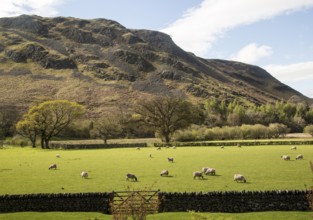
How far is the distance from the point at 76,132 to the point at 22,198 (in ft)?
412

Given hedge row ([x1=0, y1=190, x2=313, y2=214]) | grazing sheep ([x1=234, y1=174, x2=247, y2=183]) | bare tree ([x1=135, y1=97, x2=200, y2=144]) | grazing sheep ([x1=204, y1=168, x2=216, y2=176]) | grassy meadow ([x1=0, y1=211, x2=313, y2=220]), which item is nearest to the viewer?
grassy meadow ([x1=0, y1=211, x2=313, y2=220])

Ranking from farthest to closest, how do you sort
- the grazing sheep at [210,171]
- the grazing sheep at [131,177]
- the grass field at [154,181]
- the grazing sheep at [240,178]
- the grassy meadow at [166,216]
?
the grazing sheep at [210,171] → the grazing sheep at [131,177] → the grazing sheep at [240,178] → the grass field at [154,181] → the grassy meadow at [166,216]

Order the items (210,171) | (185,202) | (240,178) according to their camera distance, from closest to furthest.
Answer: (185,202) < (240,178) < (210,171)

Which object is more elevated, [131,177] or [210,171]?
[210,171]

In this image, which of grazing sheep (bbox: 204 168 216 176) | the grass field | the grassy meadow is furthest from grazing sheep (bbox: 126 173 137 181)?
the grassy meadow

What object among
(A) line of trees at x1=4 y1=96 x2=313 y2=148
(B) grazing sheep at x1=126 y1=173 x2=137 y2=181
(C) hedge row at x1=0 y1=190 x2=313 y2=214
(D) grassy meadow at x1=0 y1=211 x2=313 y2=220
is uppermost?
(A) line of trees at x1=4 y1=96 x2=313 y2=148

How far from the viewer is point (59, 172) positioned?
1748 inches

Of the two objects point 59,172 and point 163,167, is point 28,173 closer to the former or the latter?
point 59,172

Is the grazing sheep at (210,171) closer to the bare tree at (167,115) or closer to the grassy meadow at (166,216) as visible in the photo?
the grassy meadow at (166,216)

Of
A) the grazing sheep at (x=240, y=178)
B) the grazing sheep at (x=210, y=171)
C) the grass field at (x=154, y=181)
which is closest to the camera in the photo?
the grass field at (x=154, y=181)

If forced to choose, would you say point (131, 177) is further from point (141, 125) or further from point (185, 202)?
point (141, 125)

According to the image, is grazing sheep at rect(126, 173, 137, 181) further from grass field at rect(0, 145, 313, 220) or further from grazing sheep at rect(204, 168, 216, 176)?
grazing sheep at rect(204, 168, 216, 176)

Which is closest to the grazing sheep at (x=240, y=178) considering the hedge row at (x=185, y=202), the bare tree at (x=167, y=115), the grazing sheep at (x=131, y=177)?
the hedge row at (x=185, y=202)

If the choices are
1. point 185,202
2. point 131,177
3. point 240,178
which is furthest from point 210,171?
point 185,202
